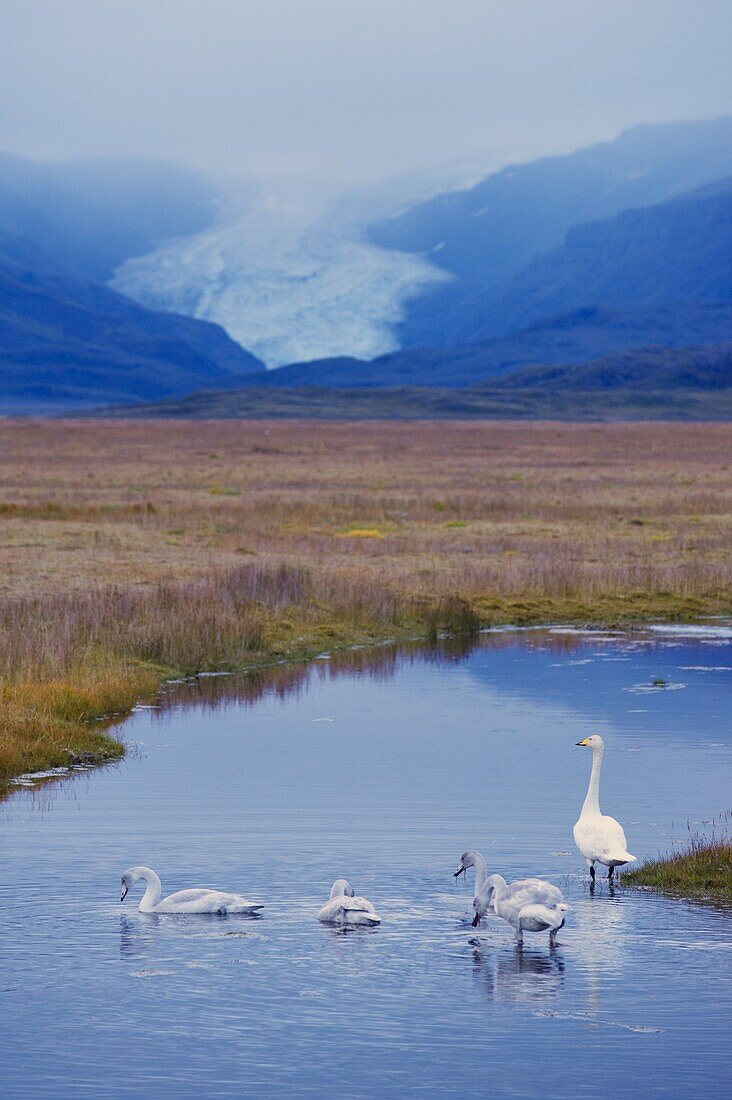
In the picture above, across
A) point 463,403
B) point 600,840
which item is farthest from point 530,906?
point 463,403

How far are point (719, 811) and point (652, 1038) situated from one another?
5757mm

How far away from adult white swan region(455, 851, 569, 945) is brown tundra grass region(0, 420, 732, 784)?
6.37 m

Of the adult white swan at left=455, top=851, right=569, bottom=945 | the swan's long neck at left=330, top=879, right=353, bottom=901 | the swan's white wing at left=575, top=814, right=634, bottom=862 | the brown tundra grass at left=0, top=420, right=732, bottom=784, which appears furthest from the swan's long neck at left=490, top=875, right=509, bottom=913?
the brown tundra grass at left=0, top=420, right=732, bottom=784

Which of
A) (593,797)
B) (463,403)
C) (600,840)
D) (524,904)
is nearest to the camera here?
(524,904)

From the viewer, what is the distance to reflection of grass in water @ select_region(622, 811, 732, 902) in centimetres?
1200

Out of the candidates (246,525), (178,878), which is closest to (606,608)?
(246,525)

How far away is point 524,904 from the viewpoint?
10688 mm

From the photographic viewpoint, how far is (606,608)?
2945cm

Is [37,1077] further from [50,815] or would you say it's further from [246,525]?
[246,525]

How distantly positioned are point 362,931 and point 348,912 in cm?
17

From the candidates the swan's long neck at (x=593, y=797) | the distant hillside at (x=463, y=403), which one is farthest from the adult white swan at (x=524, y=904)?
the distant hillside at (x=463, y=403)

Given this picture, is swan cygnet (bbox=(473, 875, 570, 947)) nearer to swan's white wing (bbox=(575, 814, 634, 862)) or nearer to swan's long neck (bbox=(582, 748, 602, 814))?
swan's white wing (bbox=(575, 814, 634, 862))

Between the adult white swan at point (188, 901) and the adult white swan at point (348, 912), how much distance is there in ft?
1.72

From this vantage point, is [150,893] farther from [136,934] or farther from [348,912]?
[348,912]
